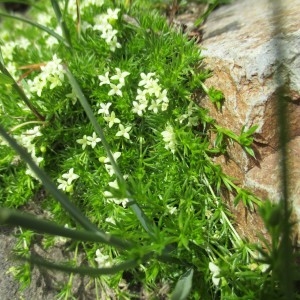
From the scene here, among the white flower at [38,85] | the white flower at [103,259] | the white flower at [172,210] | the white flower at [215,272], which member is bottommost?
the white flower at [215,272]

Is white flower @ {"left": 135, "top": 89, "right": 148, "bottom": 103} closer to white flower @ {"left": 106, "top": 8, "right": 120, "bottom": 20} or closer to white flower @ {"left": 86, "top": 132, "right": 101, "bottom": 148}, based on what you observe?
white flower @ {"left": 86, "top": 132, "right": 101, "bottom": 148}

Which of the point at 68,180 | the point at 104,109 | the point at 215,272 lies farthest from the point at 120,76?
the point at 215,272

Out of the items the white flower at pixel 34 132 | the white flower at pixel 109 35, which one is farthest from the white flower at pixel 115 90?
the white flower at pixel 34 132

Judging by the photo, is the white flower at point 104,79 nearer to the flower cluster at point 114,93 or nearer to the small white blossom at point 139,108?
the flower cluster at point 114,93

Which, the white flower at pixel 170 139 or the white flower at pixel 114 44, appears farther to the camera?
the white flower at pixel 114 44

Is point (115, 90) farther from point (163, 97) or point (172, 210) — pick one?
point (172, 210)

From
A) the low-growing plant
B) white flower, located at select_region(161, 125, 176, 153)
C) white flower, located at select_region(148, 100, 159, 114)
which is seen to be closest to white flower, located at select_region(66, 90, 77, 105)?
the low-growing plant

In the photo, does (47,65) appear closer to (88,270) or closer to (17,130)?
(17,130)
